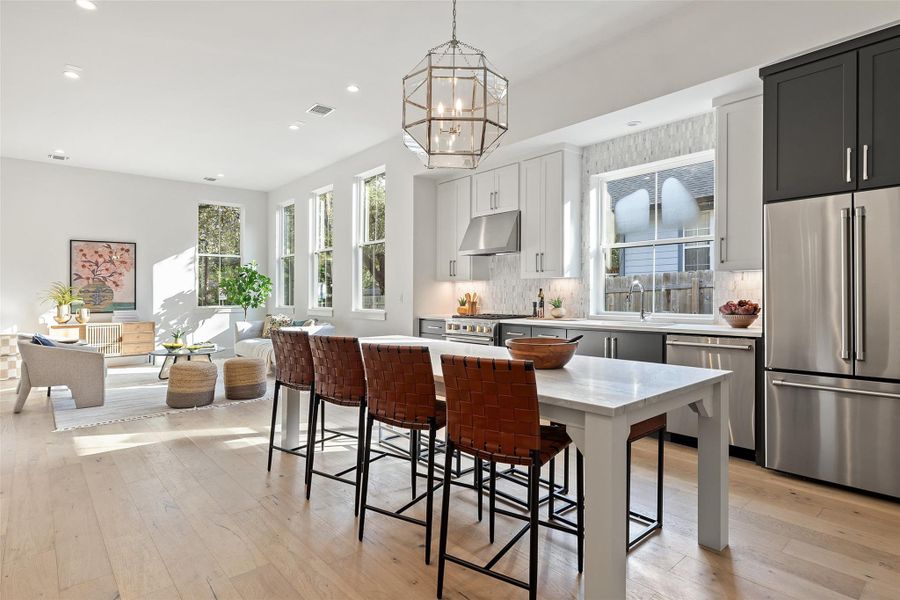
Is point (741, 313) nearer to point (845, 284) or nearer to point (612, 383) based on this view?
point (845, 284)

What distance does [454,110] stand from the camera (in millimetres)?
2488

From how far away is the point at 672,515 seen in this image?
2689 millimetres

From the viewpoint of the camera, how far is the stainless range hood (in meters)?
5.34

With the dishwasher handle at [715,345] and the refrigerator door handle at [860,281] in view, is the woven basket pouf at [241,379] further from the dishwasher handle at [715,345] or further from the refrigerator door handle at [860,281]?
the refrigerator door handle at [860,281]

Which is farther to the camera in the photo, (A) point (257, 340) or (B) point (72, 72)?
(A) point (257, 340)

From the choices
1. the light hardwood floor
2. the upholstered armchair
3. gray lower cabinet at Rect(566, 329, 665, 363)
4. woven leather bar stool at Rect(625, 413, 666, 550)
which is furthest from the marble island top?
the upholstered armchair

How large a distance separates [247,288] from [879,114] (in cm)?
870

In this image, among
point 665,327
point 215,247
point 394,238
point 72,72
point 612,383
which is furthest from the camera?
point 215,247

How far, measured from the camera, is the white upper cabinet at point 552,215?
502 cm

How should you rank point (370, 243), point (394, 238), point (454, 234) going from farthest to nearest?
point (370, 243) → point (394, 238) → point (454, 234)

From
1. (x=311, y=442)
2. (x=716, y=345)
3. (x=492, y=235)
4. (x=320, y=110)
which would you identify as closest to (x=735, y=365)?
(x=716, y=345)

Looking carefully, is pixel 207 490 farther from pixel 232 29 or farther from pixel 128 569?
pixel 232 29

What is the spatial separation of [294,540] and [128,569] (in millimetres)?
679

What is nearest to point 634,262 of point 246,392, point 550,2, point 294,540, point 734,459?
point 734,459
